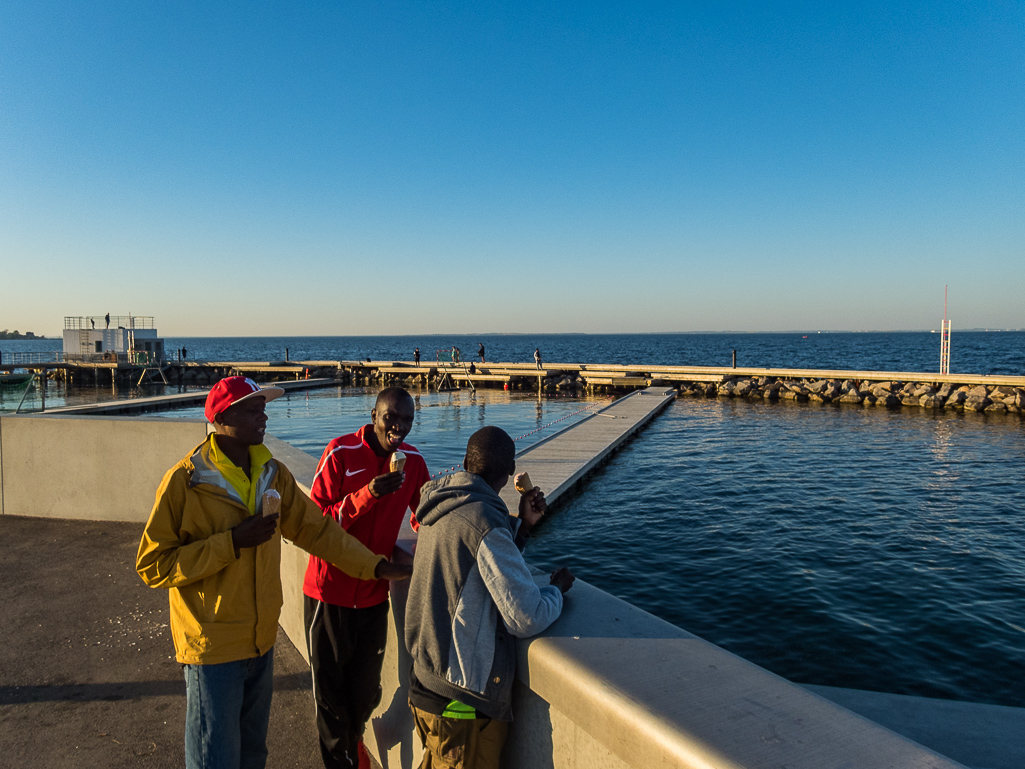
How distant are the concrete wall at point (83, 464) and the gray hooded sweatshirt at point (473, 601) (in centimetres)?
540

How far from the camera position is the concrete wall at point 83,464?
6965 mm

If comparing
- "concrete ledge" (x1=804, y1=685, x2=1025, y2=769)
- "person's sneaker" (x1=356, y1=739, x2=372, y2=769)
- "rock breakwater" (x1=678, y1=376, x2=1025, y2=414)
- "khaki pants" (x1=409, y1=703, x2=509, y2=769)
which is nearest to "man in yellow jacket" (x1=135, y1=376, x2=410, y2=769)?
"person's sneaker" (x1=356, y1=739, x2=372, y2=769)

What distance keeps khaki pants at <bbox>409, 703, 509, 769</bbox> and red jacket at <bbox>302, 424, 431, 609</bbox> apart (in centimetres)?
90

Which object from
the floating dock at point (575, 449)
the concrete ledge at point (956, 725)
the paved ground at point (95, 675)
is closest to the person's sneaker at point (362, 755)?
the paved ground at point (95, 675)

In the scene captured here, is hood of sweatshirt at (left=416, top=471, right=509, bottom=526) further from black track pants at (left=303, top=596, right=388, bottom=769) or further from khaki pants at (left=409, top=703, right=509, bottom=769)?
black track pants at (left=303, top=596, right=388, bottom=769)

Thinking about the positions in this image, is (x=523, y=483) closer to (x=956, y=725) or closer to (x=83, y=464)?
(x=956, y=725)

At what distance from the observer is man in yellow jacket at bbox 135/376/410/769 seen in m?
2.50

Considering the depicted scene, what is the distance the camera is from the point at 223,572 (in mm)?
2607

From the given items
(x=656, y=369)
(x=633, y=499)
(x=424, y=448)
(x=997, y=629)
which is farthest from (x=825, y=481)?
(x=656, y=369)

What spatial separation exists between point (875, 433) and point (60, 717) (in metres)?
21.6

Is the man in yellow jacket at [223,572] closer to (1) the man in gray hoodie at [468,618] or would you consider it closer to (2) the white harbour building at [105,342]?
(1) the man in gray hoodie at [468,618]

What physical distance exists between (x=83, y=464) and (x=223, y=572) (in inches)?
229

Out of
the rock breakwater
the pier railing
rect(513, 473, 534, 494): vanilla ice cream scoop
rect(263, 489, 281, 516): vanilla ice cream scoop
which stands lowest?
the rock breakwater

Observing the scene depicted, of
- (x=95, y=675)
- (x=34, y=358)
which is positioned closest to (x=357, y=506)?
(x=95, y=675)
